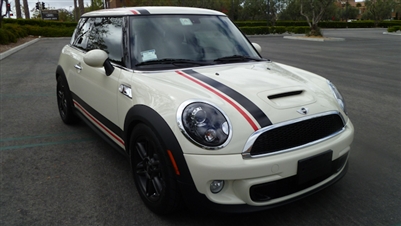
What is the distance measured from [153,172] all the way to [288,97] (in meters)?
1.15

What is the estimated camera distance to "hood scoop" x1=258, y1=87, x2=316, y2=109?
97.3 inches

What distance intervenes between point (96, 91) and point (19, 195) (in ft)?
3.86

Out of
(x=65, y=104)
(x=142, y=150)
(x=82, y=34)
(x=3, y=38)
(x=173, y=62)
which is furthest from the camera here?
(x=3, y=38)

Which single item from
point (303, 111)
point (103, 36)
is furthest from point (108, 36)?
point (303, 111)

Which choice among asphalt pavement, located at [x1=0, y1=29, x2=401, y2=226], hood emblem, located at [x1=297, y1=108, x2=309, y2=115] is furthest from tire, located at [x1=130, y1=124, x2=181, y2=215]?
hood emblem, located at [x1=297, y1=108, x2=309, y2=115]

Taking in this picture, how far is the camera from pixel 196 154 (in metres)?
2.23

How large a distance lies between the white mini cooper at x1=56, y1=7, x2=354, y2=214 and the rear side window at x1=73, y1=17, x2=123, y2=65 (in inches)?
0.9

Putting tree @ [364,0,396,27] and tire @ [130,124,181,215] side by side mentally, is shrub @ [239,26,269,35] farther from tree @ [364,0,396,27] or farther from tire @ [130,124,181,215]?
tire @ [130,124,181,215]

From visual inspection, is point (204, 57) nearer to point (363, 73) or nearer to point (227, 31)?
point (227, 31)

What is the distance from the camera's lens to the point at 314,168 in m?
2.41

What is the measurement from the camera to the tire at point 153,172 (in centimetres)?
242

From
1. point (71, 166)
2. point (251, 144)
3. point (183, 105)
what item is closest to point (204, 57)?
point (183, 105)

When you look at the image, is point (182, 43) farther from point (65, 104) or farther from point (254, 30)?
point (254, 30)

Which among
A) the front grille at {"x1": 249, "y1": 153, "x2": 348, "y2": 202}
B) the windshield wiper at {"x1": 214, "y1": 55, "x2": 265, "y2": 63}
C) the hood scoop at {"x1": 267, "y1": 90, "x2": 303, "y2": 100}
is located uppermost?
the windshield wiper at {"x1": 214, "y1": 55, "x2": 265, "y2": 63}
